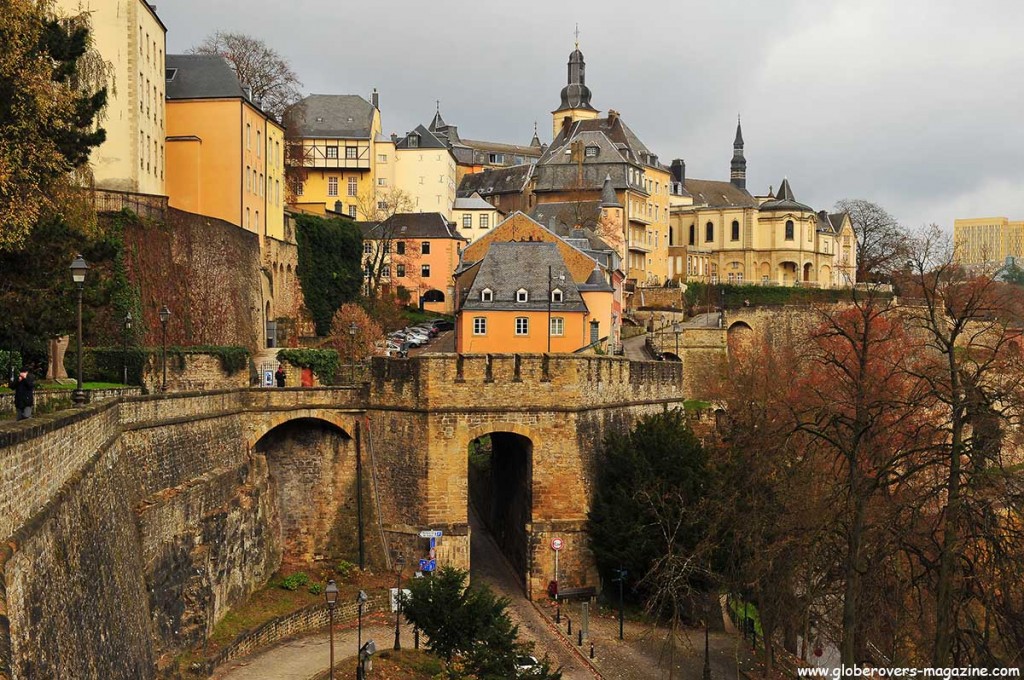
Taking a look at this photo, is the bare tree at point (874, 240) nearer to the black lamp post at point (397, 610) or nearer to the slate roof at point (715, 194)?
the slate roof at point (715, 194)

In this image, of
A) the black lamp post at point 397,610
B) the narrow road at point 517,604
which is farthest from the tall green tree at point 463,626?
the narrow road at point 517,604

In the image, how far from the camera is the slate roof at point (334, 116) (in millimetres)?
90812

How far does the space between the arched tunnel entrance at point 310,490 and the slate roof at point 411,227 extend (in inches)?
1696

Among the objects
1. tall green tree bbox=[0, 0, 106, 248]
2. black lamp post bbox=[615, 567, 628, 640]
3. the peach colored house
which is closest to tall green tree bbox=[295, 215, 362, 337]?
the peach colored house

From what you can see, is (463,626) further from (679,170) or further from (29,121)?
(679,170)

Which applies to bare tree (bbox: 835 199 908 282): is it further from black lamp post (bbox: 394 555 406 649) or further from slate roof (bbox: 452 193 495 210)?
black lamp post (bbox: 394 555 406 649)

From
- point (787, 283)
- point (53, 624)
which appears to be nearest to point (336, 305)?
point (53, 624)

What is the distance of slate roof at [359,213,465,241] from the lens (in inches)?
3024

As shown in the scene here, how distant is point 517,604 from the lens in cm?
3253

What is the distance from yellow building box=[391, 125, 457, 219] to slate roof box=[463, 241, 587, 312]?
1749 inches

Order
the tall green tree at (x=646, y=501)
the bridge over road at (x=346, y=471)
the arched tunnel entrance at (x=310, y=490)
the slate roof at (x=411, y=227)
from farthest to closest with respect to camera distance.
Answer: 1. the slate roof at (x=411, y=227)
2. the arched tunnel entrance at (x=310, y=490)
3. the tall green tree at (x=646, y=501)
4. the bridge over road at (x=346, y=471)

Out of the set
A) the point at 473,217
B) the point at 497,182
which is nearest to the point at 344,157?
the point at 473,217

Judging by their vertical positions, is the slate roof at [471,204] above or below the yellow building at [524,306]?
above

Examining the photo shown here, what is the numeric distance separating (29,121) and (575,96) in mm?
101466
